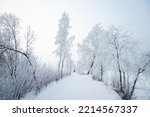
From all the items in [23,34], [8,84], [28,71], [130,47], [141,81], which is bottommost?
[141,81]

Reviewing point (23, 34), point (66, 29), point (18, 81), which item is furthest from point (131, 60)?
point (66, 29)

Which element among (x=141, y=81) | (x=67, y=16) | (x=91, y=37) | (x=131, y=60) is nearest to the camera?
(x=141, y=81)

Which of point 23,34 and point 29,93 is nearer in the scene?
point 29,93

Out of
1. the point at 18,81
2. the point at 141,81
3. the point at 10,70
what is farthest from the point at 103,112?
the point at 141,81

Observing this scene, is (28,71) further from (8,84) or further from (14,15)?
(14,15)

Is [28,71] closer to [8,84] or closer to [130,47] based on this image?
[8,84]

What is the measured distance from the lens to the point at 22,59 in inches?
207

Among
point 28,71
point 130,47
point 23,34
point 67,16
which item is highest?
point 67,16

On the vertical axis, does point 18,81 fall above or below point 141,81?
above

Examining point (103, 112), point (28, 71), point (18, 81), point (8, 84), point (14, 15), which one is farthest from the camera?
point (14, 15)

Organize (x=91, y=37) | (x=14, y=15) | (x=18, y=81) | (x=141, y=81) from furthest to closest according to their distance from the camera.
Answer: (x=91, y=37), (x=14, y=15), (x=141, y=81), (x=18, y=81)

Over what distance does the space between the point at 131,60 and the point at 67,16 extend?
12.3m

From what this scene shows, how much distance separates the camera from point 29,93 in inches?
239

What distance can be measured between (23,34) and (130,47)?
9650 millimetres
